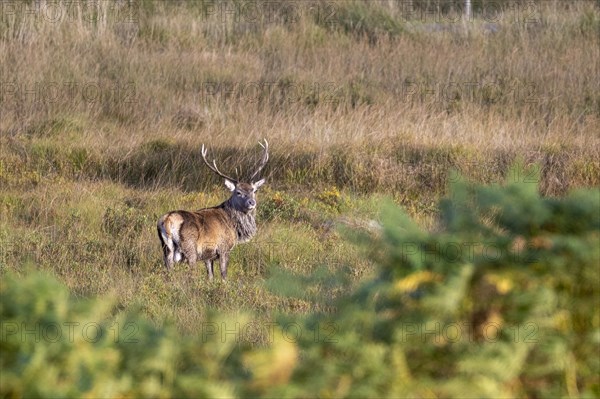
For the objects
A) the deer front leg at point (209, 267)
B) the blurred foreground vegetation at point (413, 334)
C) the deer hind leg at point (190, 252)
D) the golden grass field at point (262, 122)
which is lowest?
the golden grass field at point (262, 122)

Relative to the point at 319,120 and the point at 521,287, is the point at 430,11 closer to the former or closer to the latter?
the point at 319,120

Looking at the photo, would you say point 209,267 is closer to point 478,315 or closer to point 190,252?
point 190,252

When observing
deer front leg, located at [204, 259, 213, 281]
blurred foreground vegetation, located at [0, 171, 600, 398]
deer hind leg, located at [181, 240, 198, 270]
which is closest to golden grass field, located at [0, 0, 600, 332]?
deer hind leg, located at [181, 240, 198, 270]

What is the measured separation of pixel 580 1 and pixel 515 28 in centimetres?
306

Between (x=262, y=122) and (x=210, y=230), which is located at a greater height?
(x=210, y=230)

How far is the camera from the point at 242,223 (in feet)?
33.6

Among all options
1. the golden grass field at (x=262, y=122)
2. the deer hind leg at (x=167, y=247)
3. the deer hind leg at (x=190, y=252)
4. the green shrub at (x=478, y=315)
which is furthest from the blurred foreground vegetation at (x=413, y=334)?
the deer hind leg at (x=190, y=252)

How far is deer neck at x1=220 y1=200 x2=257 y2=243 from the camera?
10.2 m

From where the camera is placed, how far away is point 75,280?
8.83 metres

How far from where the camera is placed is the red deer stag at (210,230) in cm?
933

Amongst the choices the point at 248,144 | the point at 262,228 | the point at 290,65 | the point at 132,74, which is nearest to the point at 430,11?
the point at 290,65

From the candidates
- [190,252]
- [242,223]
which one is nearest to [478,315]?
[190,252]

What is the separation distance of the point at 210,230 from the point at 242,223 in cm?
48

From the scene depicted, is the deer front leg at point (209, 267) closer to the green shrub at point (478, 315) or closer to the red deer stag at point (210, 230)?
the red deer stag at point (210, 230)
